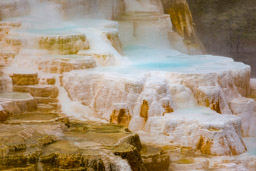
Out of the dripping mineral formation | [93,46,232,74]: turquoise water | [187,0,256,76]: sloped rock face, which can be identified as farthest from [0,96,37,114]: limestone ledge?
[187,0,256,76]: sloped rock face

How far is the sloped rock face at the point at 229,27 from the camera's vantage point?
94.0ft

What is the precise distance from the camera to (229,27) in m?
28.8

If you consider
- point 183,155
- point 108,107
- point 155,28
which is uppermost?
point 155,28

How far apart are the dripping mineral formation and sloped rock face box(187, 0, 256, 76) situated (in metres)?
9.05

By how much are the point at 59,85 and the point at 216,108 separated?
4.05 m

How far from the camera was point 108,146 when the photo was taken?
12688mm

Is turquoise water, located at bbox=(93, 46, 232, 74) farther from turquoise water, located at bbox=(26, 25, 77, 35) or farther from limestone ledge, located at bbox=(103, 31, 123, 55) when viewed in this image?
turquoise water, located at bbox=(26, 25, 77, 35)

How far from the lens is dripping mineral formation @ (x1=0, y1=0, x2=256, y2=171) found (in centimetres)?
1266

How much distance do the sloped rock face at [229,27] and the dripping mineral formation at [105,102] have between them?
29.7ft

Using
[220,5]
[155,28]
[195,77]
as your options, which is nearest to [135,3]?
[155,28]

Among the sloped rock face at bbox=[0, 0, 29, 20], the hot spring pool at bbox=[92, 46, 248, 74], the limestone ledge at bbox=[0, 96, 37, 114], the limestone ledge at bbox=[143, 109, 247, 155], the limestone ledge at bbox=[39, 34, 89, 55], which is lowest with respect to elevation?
the limestone ledge at bbox=[143, 109, 247, 155]

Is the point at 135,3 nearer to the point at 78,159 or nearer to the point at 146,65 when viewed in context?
the point at 146,65

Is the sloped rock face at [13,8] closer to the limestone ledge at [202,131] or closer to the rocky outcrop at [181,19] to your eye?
the limestone ledge at [202,131]

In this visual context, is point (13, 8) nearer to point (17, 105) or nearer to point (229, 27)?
point (17, 105)
